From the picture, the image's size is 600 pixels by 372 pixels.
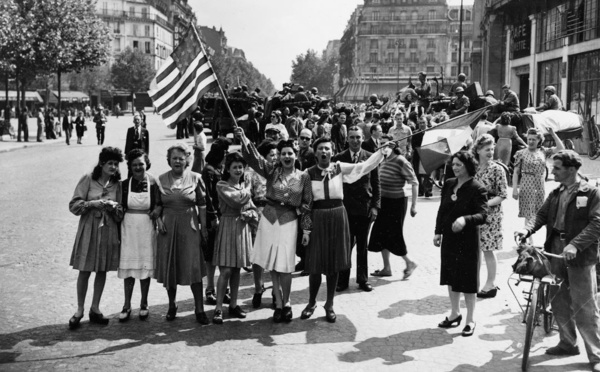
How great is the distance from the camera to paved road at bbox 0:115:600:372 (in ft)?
19.5

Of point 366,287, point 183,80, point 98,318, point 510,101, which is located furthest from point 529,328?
point 510,101

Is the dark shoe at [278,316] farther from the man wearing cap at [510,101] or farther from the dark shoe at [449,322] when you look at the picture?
the man wearing cap at [510,101]

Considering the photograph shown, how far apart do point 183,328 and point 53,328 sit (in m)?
1.21

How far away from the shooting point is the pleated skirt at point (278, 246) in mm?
7145

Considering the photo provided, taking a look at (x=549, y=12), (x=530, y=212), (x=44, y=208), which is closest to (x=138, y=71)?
(x=549, y=12)

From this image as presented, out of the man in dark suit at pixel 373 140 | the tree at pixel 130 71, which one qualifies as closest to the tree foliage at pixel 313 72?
the tree at pixel 130 71

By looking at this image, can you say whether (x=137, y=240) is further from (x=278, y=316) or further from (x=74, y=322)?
(x=278, y=316)

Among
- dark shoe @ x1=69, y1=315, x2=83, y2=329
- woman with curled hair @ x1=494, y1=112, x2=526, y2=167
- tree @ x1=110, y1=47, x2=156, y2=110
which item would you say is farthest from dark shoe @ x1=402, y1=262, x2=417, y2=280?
tree @ x1=110, y1=47, x2=156, y2=110

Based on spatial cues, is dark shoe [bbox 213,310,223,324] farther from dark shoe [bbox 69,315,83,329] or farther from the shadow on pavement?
the shadow on pavement

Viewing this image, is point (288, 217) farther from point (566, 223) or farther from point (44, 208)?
point (44, 208)

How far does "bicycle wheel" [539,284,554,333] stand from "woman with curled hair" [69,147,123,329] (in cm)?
393

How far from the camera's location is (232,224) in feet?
23.5

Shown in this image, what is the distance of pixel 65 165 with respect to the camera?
23781 mm

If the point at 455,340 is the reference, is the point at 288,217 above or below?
above
